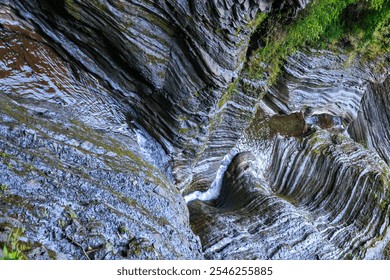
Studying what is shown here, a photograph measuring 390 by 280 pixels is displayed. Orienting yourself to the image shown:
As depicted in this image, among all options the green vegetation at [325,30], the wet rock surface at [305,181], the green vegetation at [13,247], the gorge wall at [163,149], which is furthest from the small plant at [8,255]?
the green vegetation at [325,30]

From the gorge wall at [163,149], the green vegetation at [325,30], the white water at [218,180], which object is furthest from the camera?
the white water at [218,180]

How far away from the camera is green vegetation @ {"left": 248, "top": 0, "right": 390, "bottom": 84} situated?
7.40 meters

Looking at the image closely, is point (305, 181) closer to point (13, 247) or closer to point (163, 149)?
point (163, 149)

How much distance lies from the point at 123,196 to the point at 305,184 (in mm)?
5119

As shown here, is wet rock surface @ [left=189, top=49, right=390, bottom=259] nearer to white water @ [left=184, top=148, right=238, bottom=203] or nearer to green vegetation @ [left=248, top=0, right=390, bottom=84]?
white water @ [left=184, top=148, right=238, bottom=203]

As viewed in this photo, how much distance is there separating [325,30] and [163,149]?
4792 mm

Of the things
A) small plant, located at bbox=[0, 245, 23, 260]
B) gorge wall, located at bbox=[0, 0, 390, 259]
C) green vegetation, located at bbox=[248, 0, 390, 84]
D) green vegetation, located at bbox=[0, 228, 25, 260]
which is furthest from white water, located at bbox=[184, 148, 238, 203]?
small plant, located at bbox=[0, 245, 23, 260]

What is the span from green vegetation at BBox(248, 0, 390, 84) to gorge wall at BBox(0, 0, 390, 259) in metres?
0.24

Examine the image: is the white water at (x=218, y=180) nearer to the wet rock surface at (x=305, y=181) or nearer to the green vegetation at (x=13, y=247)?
the wet rock surface at (x=305, y=181)

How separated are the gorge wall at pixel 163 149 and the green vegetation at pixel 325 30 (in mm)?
237

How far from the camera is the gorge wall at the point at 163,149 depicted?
4707 millimetres

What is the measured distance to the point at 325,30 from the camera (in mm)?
8820

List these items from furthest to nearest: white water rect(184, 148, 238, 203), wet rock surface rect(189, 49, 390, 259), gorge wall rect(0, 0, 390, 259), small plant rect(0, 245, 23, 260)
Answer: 1. white water rect(184, 148, 238, 203)
2. wet rock surface rect(189, 49, 390, 259)
3. gorge wall rect(0, 0, 390, 259)
4. small plant rect(0, 245, 23, 260)
